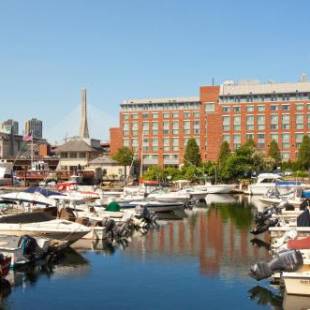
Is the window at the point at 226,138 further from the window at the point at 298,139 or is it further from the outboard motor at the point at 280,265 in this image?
the outboard motor at the point at 280,265

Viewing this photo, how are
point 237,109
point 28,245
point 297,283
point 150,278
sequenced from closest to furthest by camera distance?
point 297,283, point 150,278, point 28,245, point 237,109

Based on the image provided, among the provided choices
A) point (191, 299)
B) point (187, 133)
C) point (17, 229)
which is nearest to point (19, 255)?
point (17, 229)

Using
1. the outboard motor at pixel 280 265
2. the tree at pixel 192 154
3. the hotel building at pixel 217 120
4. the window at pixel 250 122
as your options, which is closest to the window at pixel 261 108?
the hotel building at pixel 217 120

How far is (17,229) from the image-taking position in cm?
3916

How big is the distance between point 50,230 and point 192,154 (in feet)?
390

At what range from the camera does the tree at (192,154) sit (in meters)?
155

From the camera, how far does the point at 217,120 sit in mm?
164750

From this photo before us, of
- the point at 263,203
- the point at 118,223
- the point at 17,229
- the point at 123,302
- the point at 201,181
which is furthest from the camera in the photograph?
the point at 201,181

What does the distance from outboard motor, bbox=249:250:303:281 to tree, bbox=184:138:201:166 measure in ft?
415

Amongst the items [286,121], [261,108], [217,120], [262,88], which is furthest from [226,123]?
[286,121]

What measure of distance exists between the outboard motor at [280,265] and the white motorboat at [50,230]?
14766 mm

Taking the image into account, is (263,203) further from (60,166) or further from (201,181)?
(60,166)

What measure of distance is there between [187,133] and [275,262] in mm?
143395

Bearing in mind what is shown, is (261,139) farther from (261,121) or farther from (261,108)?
(261,108)
